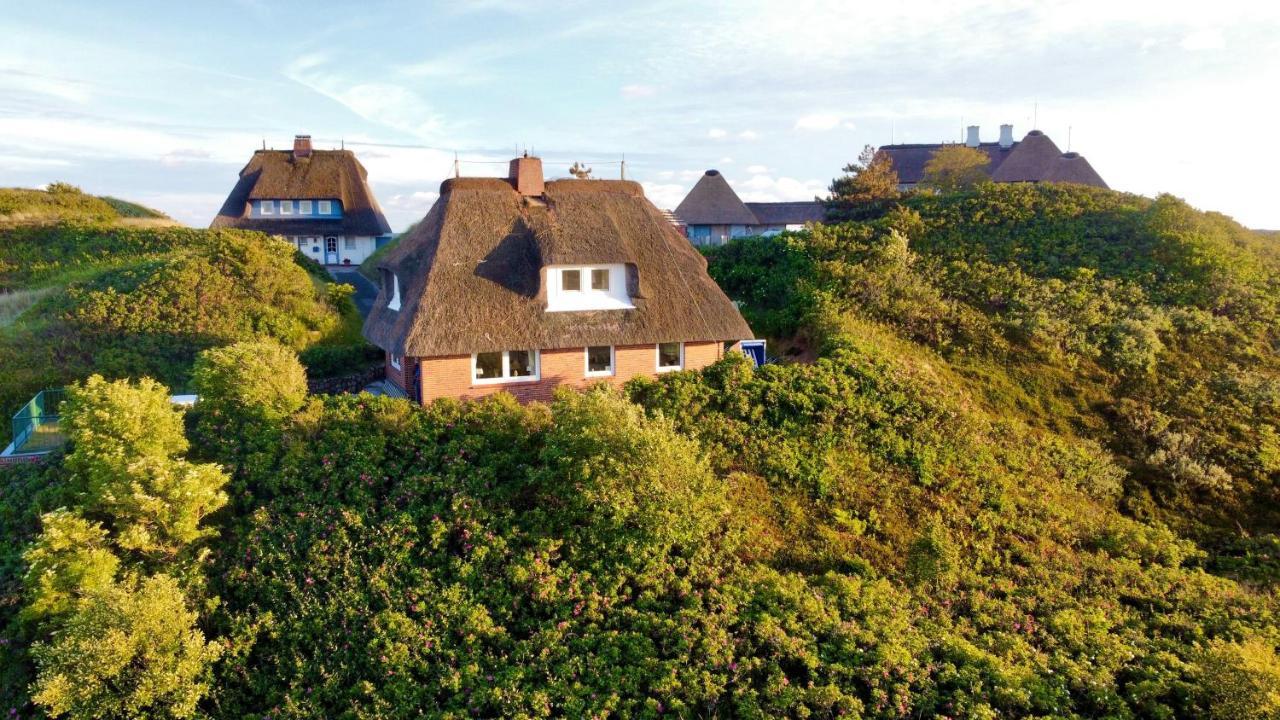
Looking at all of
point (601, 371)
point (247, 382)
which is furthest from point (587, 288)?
point (247, 382)

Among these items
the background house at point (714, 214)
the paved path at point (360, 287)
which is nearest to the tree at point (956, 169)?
the background house at point (714, 214)

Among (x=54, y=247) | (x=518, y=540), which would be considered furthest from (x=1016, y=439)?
(x=54, y=247)

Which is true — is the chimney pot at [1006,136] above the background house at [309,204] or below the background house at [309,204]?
above

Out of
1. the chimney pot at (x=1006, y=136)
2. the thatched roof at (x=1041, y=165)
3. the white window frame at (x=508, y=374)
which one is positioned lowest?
the white window frame at (x=508, y=374)

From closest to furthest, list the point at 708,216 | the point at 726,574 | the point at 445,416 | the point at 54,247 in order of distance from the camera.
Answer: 1. the point at 726,574
2. the point at 445,416
3. the point at 54,247
4. the point at 708,216

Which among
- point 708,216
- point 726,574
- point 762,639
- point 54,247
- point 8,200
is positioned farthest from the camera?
point 708,216

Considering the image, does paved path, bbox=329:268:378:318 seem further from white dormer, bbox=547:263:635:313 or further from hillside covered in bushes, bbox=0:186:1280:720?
hillside covered in bushes, bbox=0:186:1280:720

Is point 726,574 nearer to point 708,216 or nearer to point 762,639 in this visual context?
point 762,639

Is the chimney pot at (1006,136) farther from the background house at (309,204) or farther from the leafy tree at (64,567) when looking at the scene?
the leafy tree at (64,567)
